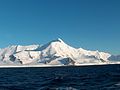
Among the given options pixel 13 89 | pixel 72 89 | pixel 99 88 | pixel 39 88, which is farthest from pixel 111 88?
pixel 13 89

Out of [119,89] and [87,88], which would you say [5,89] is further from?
[119,89]

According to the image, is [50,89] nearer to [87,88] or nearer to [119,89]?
[87,88]

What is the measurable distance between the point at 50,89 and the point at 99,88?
7.47 m

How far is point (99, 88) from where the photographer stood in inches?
2178

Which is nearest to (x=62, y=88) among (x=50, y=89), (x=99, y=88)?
(x=50, y=89)

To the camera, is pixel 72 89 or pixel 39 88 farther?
pixel 39 88

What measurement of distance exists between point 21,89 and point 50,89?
4775 millimetres

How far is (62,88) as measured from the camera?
186 ft

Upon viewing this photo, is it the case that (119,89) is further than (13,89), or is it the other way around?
(13,89)

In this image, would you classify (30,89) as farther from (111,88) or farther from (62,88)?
(111,88)

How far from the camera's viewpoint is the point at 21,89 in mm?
58094

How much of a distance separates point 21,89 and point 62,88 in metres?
6.54

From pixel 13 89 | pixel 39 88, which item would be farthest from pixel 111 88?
pixel 13 89

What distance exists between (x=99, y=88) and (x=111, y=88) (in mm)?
1772
